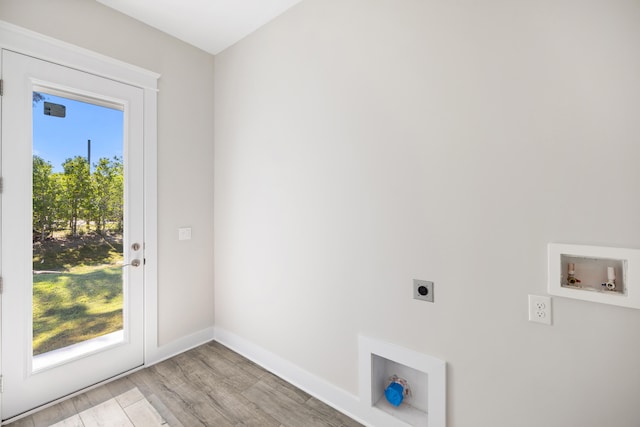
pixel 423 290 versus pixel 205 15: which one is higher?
pixel 205 15

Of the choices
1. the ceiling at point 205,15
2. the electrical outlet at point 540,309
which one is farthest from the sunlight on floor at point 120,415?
the ceiling at point 205,15

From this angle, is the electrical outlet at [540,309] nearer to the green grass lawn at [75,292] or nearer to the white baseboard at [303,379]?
the white baseboard at [303,379]

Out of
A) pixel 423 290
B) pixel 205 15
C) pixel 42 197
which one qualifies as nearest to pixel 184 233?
pixel 42 197

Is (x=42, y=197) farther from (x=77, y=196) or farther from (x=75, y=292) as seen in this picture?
(x=75, y=292)

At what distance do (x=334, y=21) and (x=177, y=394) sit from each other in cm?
284

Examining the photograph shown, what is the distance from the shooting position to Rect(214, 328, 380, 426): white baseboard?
1.78 m

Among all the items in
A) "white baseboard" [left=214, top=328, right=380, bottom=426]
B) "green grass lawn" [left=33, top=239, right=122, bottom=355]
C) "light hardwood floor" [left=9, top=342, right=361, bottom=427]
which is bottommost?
"light hardwood floor" [left=9, top=342, right=361, bottom=427]

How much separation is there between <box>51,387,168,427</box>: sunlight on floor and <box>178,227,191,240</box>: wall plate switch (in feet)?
4.11

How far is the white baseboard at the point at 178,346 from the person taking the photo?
7.82ft

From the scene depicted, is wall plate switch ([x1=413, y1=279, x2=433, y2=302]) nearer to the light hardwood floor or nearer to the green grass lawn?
the light hardwood floor

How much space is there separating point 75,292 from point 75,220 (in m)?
0.52

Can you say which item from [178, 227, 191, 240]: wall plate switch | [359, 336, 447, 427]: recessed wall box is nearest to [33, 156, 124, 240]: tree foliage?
[178, 227, 191, 240]: wall plate switch

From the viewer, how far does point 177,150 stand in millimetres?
2557

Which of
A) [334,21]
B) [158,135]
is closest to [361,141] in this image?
[334,21]
